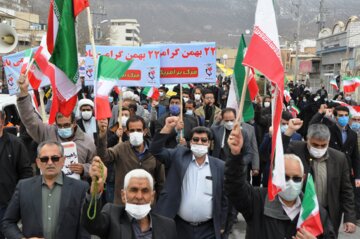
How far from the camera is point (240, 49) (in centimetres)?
721

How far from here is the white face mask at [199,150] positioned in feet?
16.3

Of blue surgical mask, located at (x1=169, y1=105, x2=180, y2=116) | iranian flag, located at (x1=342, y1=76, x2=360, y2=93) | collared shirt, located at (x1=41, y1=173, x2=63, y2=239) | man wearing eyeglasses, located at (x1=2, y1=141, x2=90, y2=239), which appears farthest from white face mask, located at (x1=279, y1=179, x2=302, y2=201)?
iranian flag, located at (x1=342, y1=76, x2=360, y2=93)

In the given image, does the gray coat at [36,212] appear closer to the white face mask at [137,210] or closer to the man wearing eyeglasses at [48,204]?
the man wearing eyeglasses at [48,204]

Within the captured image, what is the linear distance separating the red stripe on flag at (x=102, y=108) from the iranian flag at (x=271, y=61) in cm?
188

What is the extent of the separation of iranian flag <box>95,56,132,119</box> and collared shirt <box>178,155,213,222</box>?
1.11 metres

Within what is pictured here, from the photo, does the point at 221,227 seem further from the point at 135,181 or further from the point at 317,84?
the point at 317,84

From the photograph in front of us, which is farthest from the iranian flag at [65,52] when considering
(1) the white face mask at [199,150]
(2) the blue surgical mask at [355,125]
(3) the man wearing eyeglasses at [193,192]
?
(2) the blue surgical mask at [355,125]

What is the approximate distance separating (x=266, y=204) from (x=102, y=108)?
226 centimetres

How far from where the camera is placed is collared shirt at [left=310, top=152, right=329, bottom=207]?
5.00m

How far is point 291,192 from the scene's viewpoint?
379 cm

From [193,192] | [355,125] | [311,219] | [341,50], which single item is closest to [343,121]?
[355,125]

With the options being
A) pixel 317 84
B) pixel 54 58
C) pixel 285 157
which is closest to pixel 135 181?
pixel 285 157

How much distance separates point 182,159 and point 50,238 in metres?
1.43

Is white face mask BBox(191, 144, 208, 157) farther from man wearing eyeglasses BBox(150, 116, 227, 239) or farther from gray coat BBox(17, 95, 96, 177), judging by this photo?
gray coat BBox(17, 95, 96, 177)
